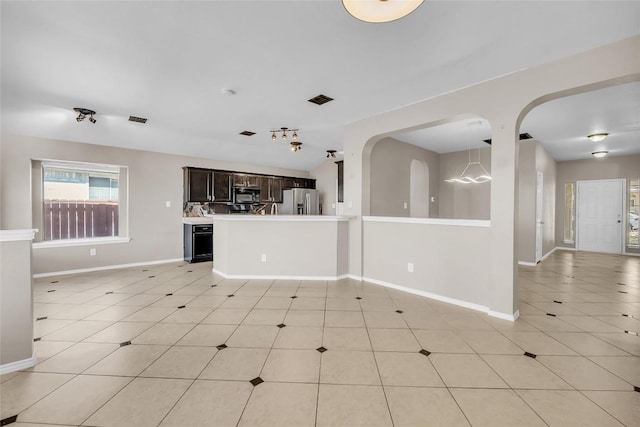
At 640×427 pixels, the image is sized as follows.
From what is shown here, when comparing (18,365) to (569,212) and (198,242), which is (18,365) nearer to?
(198,242)

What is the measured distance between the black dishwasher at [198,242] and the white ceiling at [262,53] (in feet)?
8.34

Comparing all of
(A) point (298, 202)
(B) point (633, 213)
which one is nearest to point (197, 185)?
(A) point (298, 202)

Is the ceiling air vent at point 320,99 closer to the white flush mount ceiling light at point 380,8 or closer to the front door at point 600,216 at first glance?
the white flush mount ceiling light at point 380,8

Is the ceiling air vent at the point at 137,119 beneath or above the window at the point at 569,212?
above

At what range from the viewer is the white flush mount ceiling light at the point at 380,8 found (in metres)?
1.46

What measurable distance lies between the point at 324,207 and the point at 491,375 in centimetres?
627

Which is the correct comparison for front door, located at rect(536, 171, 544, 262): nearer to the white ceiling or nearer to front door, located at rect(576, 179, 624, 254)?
the white ceiling

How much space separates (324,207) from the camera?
798 cm

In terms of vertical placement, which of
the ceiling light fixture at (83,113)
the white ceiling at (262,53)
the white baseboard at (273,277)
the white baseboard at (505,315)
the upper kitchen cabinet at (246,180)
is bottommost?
the white baseboard at (505,315)

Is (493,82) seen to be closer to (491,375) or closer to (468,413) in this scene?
(491,375)

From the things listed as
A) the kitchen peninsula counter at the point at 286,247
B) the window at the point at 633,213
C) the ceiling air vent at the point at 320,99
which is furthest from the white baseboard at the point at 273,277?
the window at the point at 633,213

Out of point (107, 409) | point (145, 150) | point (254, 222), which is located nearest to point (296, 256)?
point (254, 222)

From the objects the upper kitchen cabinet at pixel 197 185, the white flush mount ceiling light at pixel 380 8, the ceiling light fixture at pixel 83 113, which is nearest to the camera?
the white flush mount ceiling light at pixel 380 8

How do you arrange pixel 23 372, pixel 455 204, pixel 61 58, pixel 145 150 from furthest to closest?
pixel 455 204, pixel 145 150, pixel 61 58, pixel 23 372
